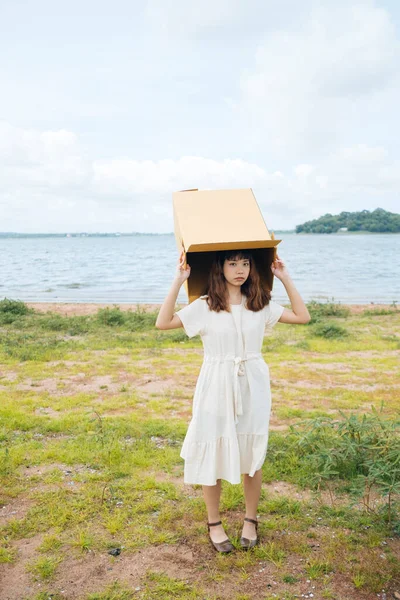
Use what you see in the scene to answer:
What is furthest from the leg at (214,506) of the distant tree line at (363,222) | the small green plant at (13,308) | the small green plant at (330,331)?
the distant tree line at (363,222)

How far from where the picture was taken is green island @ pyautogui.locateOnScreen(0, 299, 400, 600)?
2.95m

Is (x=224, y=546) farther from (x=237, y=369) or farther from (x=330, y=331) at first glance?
(x=330, y=331)

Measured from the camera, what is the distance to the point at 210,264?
3400 millimetres

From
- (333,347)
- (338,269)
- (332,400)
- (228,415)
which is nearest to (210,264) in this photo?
(228,415)

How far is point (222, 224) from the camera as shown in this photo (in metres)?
2.88

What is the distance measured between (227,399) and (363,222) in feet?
380

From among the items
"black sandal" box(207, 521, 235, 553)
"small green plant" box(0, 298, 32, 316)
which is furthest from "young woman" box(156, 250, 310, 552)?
"small green plant" box(0, 298, 32, 316)

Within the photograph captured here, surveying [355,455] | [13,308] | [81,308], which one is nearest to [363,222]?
[81,308]

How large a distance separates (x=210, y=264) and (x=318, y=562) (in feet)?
6.45

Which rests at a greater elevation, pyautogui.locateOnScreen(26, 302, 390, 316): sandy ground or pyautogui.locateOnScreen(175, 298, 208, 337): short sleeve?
pyautogui.locateOnScreen(175, 298, 208, 337): short sleeve

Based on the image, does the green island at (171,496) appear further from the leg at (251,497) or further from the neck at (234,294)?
the neck at (234,294)

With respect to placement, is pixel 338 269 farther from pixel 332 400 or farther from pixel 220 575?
pixel 220 575

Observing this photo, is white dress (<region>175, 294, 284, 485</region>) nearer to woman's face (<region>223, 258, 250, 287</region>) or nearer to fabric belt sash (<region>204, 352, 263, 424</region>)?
fabric belt sash (<region>204, 352, 263, 424</region>)

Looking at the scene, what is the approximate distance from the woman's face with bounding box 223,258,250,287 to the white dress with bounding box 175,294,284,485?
17cm
